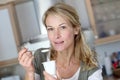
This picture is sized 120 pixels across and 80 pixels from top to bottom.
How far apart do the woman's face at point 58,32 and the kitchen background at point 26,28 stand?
1349 mm

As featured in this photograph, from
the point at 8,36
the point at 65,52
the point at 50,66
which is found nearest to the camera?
the point at 50,66

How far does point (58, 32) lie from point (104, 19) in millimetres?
1767

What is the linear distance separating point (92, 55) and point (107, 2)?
1674 millimetres

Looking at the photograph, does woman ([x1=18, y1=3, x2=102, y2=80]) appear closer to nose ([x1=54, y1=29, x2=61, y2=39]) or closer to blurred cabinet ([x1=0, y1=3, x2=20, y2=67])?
nose ([x1=54, y1=29, x2=61, y2=39])

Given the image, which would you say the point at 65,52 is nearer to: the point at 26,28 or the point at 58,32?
the point at 58,32

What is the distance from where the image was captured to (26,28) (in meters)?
3.01

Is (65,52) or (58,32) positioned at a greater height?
(58,32)

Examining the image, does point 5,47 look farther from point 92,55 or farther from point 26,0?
point 92,55

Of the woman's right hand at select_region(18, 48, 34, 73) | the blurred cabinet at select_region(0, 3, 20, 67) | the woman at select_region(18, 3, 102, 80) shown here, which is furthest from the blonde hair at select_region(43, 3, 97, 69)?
the blurred cabinet at select_region(0, 3, 20, 67)

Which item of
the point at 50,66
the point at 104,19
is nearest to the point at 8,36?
the point at 104,19

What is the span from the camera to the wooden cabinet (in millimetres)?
2896

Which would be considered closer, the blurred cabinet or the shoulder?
the shoulder

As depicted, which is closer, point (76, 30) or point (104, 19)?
point (76, 30)

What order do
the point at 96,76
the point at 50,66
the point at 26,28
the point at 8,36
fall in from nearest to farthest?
the point at 50,66 < the point at 96,76 < the point at 8,36 < the point at 26,28
